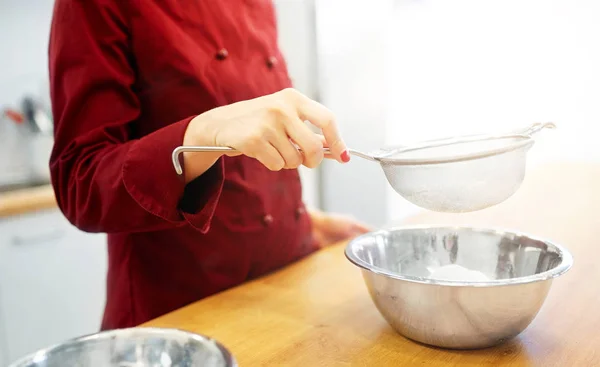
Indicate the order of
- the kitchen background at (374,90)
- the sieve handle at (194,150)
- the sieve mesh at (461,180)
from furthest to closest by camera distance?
the kitchen background at (374,90), the sieve mesh at (461,180), the sieve handle at (194,150)

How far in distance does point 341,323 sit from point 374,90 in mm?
1579

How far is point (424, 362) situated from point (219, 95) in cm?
43

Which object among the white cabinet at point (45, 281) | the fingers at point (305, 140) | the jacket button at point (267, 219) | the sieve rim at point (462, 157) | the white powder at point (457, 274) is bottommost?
the white cabinet at point (45, 281)

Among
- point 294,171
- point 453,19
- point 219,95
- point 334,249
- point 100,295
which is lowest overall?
point 100,295

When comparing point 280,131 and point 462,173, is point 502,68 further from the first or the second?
point 280,131

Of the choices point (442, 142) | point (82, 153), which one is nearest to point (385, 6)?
point (442, 142)

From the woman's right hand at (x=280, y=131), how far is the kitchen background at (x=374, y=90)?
113 cm

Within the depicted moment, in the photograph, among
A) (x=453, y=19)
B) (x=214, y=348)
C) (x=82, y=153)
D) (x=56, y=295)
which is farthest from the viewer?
(x=453, y=19)

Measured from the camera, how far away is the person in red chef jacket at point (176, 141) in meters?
0.58

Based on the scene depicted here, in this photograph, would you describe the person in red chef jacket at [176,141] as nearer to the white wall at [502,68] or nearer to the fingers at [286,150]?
the fingers at [286,150]

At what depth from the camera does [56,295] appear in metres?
1.63

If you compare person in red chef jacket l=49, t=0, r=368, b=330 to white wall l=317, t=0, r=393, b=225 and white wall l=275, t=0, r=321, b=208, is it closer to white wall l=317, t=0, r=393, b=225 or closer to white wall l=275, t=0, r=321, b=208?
white wall l=317, t=0, r=393, b=225

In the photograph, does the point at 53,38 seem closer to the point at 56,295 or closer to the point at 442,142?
the point at 442,142

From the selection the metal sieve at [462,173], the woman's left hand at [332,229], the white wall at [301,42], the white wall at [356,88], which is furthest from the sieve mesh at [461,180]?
the white wall at [301,42]
